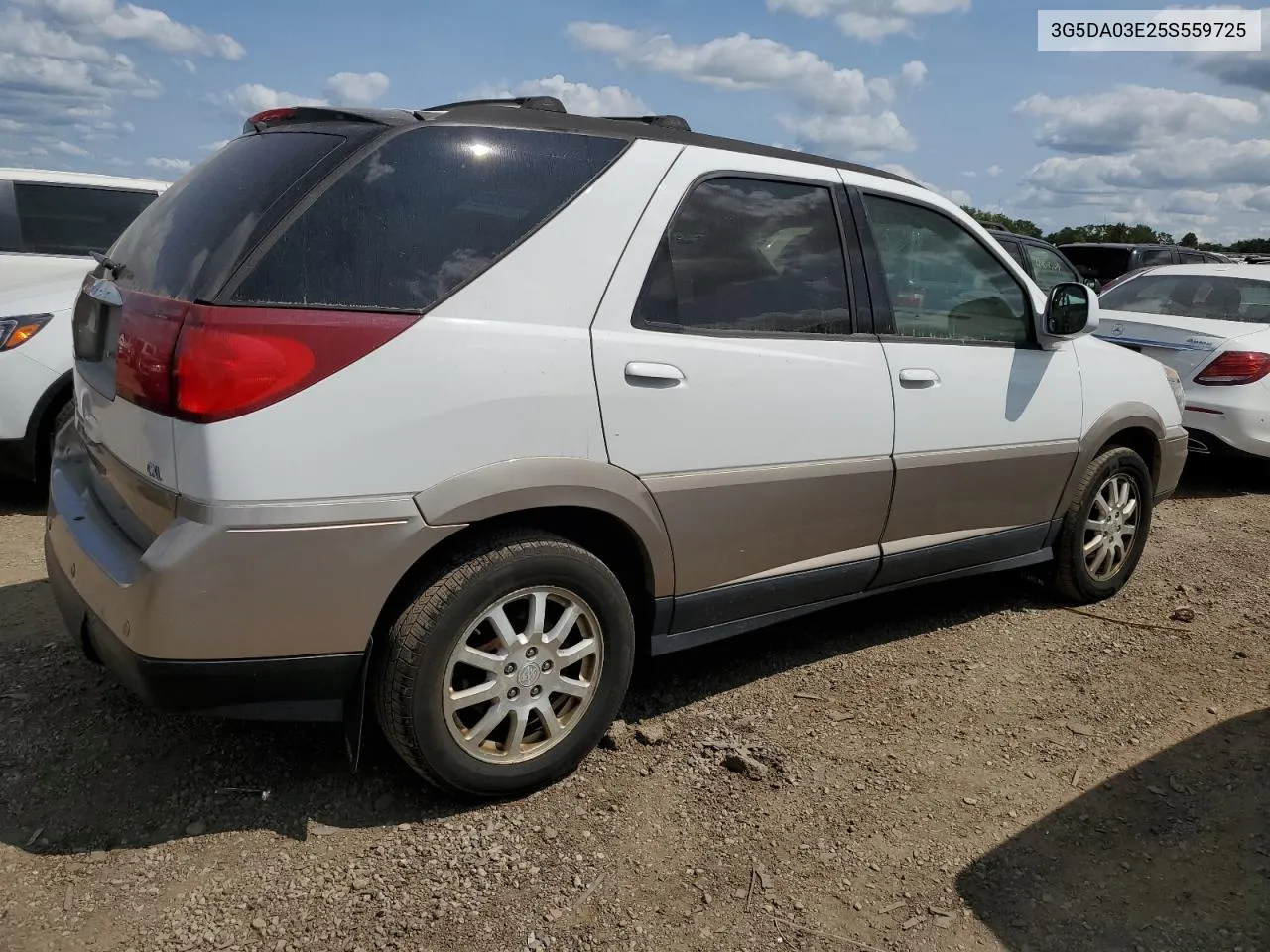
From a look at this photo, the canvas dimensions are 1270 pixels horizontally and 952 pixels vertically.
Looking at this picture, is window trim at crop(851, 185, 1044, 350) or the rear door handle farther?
window trim at crop(851, 185, 1044, 350)

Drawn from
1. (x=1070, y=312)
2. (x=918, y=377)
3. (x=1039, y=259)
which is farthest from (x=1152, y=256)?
(x=918, y=377)

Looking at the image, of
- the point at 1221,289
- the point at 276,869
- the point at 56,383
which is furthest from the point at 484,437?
the point at 1221,289

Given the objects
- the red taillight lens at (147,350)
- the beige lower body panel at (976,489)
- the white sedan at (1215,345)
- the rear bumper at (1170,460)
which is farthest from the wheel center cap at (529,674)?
the white sedan at (1215,345)

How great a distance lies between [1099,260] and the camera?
50.4 feet

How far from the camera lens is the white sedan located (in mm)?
7000

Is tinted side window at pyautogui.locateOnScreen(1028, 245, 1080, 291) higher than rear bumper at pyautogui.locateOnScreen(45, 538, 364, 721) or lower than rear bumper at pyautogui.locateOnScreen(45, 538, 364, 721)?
higher

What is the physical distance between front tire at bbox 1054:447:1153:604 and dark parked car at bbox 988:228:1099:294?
239 inches

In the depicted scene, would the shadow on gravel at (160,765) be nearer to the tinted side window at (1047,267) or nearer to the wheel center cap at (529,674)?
the wheel center cap at (529,674)

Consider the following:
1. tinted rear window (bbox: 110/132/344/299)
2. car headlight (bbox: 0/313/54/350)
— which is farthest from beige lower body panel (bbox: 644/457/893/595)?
car headlight (bbox: 0/313/54/350)

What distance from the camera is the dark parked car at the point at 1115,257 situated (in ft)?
48.5

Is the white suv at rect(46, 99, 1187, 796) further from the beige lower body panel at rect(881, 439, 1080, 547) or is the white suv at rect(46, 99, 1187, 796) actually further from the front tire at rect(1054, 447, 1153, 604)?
the front tire at rect(1054, 447, 1153, 604)

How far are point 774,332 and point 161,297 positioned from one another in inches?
70.4

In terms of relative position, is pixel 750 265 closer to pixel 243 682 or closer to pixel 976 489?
pixel 976 489

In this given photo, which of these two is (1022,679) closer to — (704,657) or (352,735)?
(704,657)
